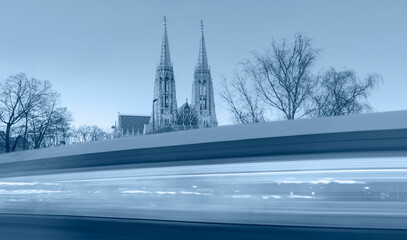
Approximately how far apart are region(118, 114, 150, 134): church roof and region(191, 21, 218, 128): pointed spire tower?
13494 millimetres

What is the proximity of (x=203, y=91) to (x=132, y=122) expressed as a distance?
17705 millimetres

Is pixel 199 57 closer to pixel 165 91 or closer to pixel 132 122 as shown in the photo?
pixel 165 91

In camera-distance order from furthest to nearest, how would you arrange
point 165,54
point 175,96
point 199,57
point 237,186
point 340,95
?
point 199,57 → point 165,54 → point 175,96 → point 340,95 → point 237,186

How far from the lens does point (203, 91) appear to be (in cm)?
7594

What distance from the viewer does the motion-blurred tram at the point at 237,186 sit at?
7.07ft

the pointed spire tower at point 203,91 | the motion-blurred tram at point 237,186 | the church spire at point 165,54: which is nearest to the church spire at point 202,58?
the pointed spire tower at point 203,91

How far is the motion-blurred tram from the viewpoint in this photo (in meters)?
2.15

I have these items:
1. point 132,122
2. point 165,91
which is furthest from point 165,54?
point 132,122

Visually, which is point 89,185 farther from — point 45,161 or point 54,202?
point 45,161

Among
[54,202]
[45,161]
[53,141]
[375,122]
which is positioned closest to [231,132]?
[375,122]

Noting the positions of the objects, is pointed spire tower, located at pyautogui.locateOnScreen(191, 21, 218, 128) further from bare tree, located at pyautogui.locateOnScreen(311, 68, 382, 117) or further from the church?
bare tree, located at pyautogui.locateOnScreen(311, 68, 382, 117)

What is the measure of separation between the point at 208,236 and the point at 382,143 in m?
1.02

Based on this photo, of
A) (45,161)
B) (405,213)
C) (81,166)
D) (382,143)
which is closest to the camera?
(405,213)

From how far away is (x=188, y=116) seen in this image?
2800 inches
